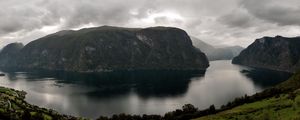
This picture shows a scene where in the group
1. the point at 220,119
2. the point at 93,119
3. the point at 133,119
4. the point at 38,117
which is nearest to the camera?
the point at 220,119

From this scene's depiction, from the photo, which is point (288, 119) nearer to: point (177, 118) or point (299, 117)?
point (299, 117)

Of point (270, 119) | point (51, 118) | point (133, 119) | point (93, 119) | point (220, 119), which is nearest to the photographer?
point (270, 119)

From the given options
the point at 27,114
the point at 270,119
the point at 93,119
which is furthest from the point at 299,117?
the point at 93,119

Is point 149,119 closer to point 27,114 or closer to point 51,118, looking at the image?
point 51,118

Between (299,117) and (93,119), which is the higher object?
(299,117)

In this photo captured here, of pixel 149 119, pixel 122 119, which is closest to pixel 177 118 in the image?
pixel 149 119

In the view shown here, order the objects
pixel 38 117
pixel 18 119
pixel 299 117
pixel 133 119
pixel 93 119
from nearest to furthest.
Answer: pixel 299 117 → pixel 18 119 → pixel 38 117 → pixel 133 119 → pixel 93 119

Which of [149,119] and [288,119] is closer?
[288,119]

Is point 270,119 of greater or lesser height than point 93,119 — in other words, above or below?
above

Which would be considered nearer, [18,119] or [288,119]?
[288,119]
